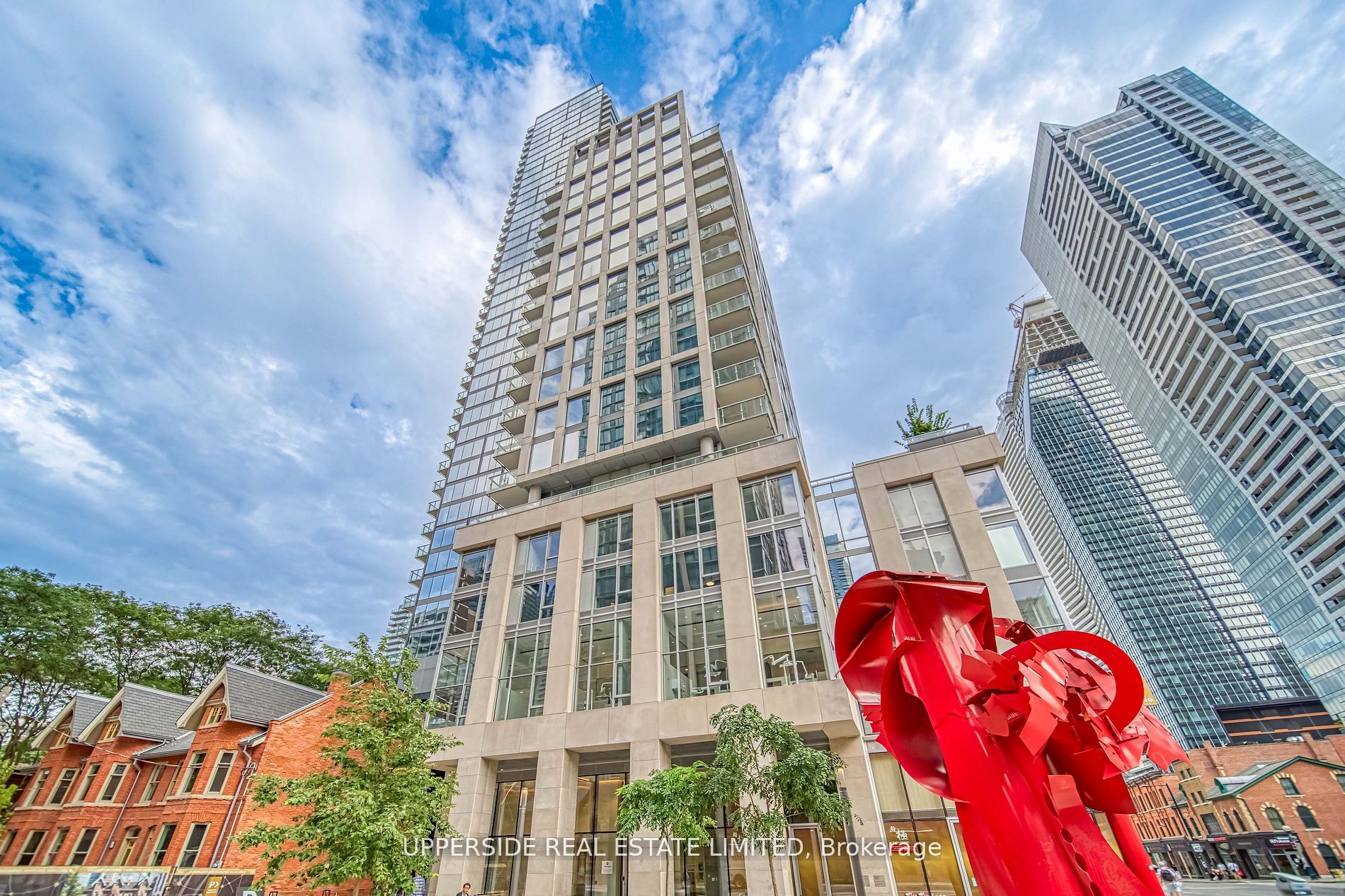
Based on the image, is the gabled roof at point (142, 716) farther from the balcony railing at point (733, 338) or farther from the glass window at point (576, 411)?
Result: the balcony railing at point (733, 338)

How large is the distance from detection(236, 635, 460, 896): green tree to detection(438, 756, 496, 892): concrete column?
423cm

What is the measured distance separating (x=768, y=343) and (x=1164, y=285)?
8257 centimetres

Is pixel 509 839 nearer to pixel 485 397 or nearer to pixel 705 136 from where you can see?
pixel 485 397

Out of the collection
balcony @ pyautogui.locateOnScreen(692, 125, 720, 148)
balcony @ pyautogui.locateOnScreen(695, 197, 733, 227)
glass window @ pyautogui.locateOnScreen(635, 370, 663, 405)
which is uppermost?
balcony @ pyautogui.locateOnScreen(692, 125, 720, 148)

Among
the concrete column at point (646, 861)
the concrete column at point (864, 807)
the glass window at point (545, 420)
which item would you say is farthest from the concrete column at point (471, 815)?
the glass window at point (545, 420)

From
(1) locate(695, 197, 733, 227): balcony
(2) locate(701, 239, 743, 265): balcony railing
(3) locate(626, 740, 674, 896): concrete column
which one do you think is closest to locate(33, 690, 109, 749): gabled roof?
(3) locate(626, 740, 674, 896): concrete column

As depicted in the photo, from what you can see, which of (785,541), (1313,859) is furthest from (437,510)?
(1313,859)

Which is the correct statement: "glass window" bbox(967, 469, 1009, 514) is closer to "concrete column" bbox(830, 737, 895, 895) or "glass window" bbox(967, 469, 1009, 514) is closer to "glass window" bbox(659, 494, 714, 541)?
"concrete column" bbox(830, 737, 895, 895)

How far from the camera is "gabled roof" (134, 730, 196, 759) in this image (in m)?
22.3

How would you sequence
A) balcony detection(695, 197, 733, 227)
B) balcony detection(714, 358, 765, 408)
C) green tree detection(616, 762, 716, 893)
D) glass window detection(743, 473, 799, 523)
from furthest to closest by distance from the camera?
balcony detection(695, 197, 733, 227) → balcony detection(714, 358, 765, 408) → glass window detection(743, 473, 799, 523) → green tree detection(616, 762, 716, 893)

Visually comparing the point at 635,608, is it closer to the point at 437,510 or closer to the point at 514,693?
the point at 514,693

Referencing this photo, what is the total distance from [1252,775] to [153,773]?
86709 mm

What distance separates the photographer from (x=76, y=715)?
26.8 m

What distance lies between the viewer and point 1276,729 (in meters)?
79.2
